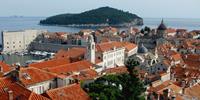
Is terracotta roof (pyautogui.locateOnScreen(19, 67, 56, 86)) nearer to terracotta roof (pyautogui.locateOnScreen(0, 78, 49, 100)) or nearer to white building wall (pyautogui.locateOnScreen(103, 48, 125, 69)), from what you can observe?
terracotta roof (pyautogui.locateOnScreen(0, 78, 49, 100))

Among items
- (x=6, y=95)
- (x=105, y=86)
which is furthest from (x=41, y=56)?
(x=6, y=95)

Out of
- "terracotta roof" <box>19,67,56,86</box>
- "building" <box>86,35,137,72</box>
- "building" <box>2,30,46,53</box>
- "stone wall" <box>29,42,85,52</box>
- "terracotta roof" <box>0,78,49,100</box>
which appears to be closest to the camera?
"terracotta roof" <box>0,78,49,100</box>

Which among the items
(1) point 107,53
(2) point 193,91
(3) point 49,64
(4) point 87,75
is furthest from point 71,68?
(1) point 107,53

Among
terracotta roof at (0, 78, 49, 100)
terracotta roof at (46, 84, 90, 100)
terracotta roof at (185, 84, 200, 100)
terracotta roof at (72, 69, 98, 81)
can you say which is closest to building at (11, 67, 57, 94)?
terracotta roof at (72, 69, 98, 81)

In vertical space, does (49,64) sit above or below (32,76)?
below

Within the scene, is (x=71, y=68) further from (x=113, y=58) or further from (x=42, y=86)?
(x=113, y=58)
